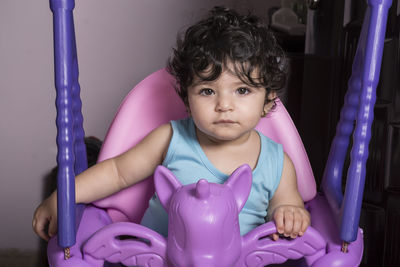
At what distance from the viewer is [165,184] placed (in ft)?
2.20

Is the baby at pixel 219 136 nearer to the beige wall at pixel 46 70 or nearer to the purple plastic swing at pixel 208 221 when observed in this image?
the purple plastic swing at pixel 208 221

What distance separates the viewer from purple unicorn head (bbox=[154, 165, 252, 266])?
60 centimetres

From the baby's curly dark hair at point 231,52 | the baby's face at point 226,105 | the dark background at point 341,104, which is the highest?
the baby's curly dark hair at point 231,52

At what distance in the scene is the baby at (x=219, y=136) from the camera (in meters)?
0.74

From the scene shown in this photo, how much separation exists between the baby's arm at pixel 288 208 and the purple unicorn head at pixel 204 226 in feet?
0.24

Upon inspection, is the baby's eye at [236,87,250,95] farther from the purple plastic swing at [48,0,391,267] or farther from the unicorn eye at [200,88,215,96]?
the purple plastic swing at [48,0,391,267]

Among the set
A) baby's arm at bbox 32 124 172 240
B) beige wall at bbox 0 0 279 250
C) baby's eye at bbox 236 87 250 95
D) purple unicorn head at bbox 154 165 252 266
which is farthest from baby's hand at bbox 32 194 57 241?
beige wall at bbox 0 0 279 250

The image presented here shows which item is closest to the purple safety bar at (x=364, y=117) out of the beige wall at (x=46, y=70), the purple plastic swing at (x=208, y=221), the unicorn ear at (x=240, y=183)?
the purple plastic swing at (x=208, y=221)

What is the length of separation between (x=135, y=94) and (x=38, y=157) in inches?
17.8

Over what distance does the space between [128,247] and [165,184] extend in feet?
0.31

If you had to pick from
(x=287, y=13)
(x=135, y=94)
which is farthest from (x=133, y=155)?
(x=287, y=13)

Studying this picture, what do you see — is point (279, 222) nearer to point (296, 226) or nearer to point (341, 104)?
point (296, 226)

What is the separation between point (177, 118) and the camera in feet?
3.07

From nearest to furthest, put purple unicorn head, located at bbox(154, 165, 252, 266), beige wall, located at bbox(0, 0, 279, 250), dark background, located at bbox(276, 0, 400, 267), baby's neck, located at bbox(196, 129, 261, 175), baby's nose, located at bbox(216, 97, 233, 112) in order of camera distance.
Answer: purple unicorn head, located at bbox(154, 165, 252, 266), baby's nose, located at bbox(216, 97, 233, 112), baby's neck, located at bbox(196, 129, 261, 175), dark background, located at bbox(276, 0, 400, 267), beige wall, located at bbox(0, 0, 279, 250)
